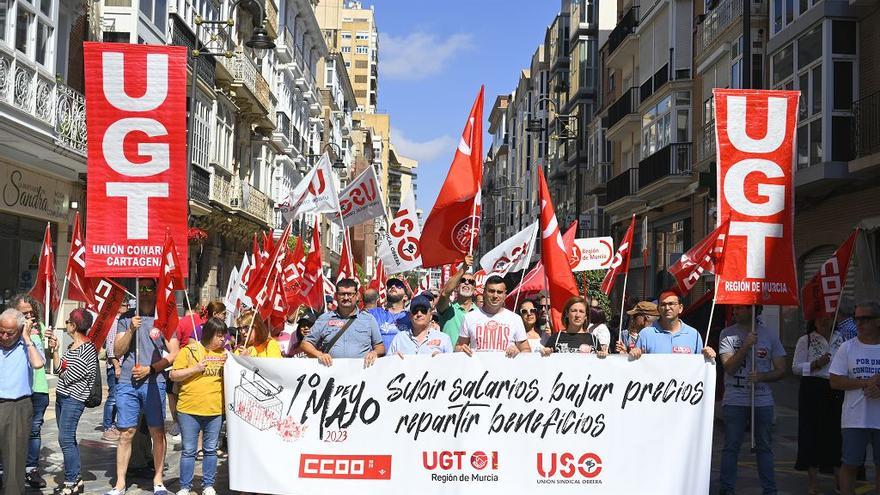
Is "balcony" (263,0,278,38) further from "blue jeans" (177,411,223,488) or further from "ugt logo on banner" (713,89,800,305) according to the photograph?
"blue jeans" (177,411,223,488)

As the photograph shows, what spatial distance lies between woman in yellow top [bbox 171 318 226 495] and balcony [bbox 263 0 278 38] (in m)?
27.5

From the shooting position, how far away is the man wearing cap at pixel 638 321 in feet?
26.4

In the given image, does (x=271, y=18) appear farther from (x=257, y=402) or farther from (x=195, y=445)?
(x=257, y=402)

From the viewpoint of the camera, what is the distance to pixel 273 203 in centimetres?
3956

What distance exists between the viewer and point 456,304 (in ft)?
32.3

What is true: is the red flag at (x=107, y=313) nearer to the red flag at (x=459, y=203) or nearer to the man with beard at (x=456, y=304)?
the man with beard at (x=456, y=304)

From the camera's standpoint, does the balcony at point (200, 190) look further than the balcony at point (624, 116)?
No

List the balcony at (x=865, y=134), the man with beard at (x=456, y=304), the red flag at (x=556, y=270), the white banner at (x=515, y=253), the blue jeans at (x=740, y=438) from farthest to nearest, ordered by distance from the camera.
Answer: the balcony at (x=865, y=134) → the white banner at (x=515, y=253) → the man with beard at (x=456, y=304) → the red flag at (x=556, y=270) → the blue jeans at (x=740, y=438)

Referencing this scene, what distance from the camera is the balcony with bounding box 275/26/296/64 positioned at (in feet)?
129

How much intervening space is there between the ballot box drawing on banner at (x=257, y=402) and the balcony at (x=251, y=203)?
2357 centimetres

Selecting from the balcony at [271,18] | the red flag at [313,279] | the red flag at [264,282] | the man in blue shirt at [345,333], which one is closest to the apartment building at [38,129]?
the red flag at [313,279]

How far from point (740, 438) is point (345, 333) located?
11.2 ft

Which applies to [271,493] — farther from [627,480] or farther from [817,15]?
[817,15]

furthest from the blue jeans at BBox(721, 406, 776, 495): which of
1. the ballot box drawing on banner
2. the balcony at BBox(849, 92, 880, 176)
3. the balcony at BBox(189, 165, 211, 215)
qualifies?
the balcony at BBox(189, 165, 211, 215)
